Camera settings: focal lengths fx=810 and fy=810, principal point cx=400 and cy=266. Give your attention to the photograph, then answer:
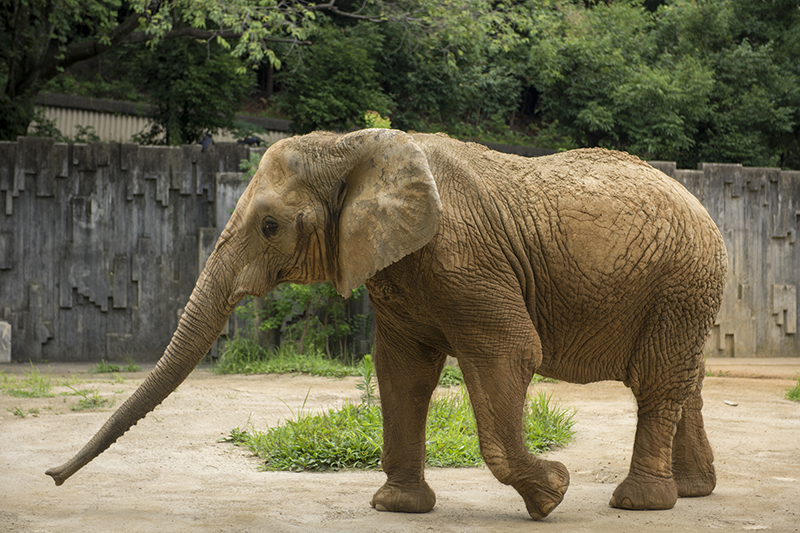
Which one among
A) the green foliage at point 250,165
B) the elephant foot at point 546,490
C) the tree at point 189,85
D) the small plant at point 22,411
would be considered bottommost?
the small plant at point 22,411

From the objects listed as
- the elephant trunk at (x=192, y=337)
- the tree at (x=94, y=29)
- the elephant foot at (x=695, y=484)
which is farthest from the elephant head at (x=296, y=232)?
the tree at (x=94, y=29)

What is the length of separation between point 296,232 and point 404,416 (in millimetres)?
1251

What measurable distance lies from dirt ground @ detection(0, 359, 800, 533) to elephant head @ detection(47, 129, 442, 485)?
2.57 ft

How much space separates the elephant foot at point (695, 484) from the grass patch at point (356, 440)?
1.02 m

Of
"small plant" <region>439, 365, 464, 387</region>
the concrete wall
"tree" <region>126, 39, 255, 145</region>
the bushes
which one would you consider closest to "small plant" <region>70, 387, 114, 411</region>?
the bushes

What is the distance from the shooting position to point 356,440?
19.0 feet

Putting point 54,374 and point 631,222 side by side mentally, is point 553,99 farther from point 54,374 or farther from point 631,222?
point 631,222

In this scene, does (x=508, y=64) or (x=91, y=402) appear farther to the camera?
(x=508, y=64)

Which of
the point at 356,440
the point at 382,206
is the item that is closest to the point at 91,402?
the point at 356,440

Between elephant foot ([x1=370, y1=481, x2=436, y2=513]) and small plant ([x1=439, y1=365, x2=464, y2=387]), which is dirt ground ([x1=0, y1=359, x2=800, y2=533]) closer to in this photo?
elephant foot ([x1=370, y1=481, x2=436, y2=513])

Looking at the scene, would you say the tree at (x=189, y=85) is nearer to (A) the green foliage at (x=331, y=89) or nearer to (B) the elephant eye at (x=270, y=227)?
(A) the green foliage at (x=331, y=89)

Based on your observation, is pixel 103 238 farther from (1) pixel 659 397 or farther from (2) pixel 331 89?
(1) pixel 659 397

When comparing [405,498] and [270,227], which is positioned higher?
[270,227]

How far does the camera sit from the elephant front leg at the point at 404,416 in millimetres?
4438
